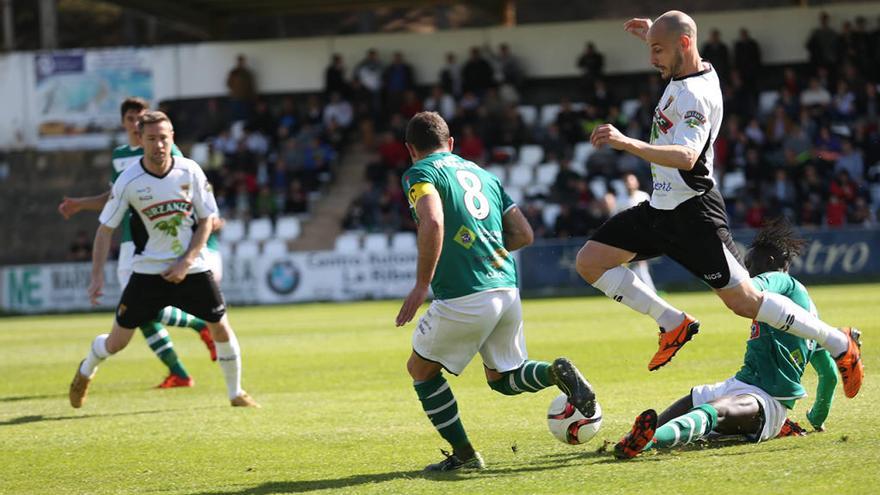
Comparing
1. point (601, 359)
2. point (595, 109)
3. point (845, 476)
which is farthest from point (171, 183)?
point (595, 109)

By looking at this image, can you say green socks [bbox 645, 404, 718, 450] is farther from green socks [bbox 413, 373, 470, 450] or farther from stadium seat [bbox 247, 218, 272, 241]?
stadium seat [bbox 247, 218, 272, 241]

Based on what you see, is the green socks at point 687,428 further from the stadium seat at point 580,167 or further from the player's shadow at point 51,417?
the stadium seat at point 580,167

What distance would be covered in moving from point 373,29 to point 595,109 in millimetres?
9057

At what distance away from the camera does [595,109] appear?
27.7 m

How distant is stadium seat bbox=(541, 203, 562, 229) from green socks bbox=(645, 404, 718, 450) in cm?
1903

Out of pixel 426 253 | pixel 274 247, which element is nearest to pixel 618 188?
pixel 274 247

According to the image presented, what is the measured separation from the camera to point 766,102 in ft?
91.9

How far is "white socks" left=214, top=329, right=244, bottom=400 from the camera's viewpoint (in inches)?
371

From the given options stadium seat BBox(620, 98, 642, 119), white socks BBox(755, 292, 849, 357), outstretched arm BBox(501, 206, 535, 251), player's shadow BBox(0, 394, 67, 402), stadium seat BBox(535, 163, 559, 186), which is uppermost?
stadium seat BBox(620, 98, 642, 119)

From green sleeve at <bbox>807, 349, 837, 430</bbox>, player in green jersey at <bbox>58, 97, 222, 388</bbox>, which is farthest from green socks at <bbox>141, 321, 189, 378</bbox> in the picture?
green sleeve at <bbox>807, 349, 837, 430</bbox>

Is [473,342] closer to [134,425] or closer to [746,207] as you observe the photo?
[134,425]

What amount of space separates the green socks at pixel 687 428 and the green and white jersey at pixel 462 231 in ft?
3.54

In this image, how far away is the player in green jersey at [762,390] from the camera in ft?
20.5

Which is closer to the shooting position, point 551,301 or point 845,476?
point 845,476
